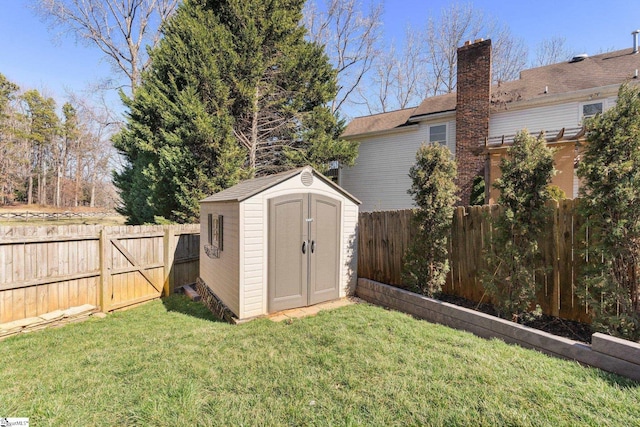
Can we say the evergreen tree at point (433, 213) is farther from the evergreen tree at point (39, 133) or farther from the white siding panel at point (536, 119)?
the evergreen tree at point (39, 133)

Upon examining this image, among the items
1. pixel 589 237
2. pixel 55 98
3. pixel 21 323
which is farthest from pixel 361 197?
pixel 55 98

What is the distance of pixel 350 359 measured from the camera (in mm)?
3051

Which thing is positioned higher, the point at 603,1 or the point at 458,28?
the point at 458,28

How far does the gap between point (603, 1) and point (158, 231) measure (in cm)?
1505

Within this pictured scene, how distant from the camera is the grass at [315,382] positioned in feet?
7.19

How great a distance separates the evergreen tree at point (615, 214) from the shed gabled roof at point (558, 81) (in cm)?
999

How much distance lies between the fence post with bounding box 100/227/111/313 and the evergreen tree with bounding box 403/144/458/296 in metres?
6.19

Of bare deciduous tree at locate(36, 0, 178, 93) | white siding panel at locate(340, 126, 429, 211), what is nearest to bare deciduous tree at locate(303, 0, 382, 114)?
white siding panel at locate(340, 126, 429, 211)

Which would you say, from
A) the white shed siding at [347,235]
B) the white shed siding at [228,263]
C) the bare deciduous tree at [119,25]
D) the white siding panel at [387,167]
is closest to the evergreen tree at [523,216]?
the white shed siding at [347,235]

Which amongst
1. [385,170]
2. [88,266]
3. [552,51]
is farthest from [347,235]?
[552,51]

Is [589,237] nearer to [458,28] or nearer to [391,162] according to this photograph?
[391,162]

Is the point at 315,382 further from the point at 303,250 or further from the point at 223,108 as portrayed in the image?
the point at 223,108

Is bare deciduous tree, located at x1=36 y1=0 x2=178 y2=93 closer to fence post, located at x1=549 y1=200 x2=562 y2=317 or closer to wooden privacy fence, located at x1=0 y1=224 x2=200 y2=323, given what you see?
wooden privacy fence, located at x1=0 y1=224 x2=200 y2=323

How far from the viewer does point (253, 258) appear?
4719 millimetres
